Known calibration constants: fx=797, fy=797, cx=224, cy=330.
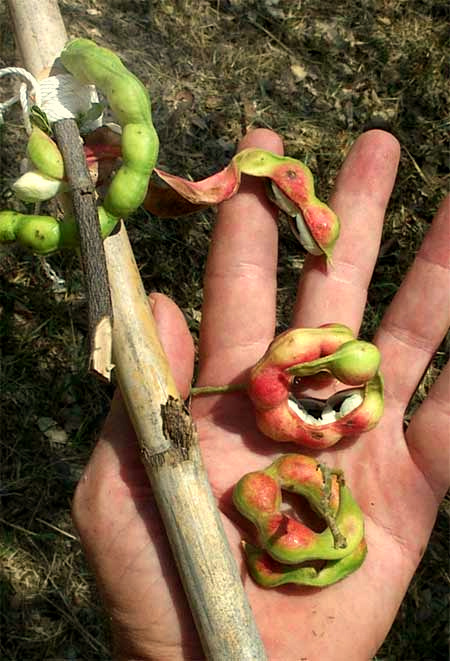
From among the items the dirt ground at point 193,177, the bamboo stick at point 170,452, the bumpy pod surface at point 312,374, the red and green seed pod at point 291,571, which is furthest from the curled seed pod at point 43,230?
the dirt ground at point 193,177

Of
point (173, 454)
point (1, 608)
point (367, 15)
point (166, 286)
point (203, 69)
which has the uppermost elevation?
point (367, 15)

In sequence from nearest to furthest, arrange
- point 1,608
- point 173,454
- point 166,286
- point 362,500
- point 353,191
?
point 173,454, point 362,500, point 353,191, point 1,608, point 166,286

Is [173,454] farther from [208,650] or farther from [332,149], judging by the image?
[332,149]

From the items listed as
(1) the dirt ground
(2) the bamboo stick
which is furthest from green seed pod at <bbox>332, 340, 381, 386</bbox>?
(1) the dirt ground

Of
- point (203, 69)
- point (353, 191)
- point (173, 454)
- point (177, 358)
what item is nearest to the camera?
point (173, 454)

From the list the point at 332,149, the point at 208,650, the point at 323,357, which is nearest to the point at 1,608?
the point at 208,650

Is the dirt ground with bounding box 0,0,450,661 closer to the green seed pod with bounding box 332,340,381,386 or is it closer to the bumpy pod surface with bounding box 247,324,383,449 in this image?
the bumpy pod surface with bounding box 247,324,383,449

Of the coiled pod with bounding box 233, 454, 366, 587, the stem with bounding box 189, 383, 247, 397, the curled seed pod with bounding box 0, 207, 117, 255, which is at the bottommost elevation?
the coiled pod with bounding box 233, 454, 366, 587

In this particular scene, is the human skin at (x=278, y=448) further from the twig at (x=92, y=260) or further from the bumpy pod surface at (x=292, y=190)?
the twig at (x=92, y=260)
